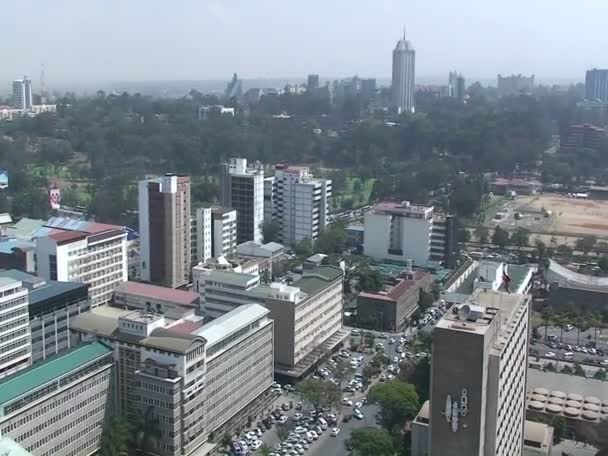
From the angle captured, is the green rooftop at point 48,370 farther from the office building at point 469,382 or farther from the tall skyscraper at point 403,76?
the tall skyscraper at point 403,76

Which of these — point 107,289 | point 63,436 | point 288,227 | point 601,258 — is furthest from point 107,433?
point 601,258

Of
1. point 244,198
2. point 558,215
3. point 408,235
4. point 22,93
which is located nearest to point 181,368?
point 408,235

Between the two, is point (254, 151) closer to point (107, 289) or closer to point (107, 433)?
point (107, 289)

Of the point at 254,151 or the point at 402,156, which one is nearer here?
the point at 254,151

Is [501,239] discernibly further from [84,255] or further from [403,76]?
[403,76]

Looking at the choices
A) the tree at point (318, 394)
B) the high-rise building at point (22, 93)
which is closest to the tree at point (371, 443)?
the tree at point (318, 394)
